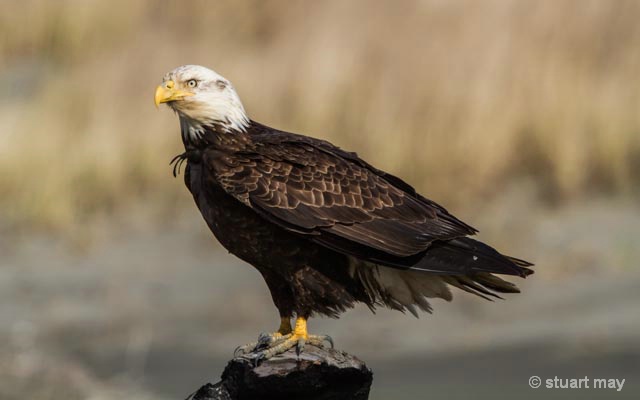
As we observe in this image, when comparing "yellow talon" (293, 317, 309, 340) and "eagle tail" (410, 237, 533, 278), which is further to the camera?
"yellow talon" (293, 317, 309, 340)

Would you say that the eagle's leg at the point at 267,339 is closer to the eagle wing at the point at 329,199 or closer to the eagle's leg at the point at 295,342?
the eagle's leg at the point at 295,342

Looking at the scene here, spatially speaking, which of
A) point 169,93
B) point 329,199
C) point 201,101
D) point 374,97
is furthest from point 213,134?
point 374,97

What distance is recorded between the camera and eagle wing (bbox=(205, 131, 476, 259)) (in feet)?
22.8

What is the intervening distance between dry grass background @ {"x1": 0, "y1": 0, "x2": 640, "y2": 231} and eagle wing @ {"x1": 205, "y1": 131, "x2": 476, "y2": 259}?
8.59 m

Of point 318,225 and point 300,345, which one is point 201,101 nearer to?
point 318,225

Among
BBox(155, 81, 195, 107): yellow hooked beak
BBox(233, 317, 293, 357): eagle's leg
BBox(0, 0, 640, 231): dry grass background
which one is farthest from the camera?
BBox(0, 0, 640, 231): dry grass background

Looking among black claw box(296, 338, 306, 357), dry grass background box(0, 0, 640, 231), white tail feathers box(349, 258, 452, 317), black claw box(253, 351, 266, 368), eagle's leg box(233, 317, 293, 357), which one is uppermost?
dry grass background box(0, 0, 640, 231)

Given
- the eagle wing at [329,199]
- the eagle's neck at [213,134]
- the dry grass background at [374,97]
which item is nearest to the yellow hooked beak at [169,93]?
the eagle's neck at [213,134]

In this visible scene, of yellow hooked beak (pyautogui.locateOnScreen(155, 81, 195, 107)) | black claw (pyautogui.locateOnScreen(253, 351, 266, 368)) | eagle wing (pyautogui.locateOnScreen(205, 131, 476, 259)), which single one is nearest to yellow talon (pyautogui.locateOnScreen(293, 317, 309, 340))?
black claw (pyautogui.locateOnScreen(253, 351, 266, 368))

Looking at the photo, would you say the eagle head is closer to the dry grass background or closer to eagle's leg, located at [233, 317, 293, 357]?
eagle's leg, located at [233, 317, 293, 357]

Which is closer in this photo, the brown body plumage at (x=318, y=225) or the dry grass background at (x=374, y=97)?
the brown body plumage at (x=318, y=225)

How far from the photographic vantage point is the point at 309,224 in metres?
6.94

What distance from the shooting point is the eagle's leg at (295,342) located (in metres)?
6.97

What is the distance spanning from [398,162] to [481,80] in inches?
61.2
